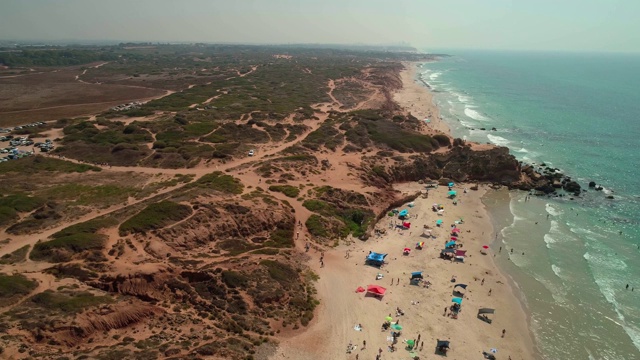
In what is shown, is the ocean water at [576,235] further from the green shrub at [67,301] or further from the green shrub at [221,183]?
the green shrub at [67,301]

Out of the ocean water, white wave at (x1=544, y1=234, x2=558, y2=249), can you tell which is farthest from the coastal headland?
white wave at (x1=544, y1=234, x2=558, y2=249)

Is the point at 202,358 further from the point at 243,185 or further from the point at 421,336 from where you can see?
the point at 243,185

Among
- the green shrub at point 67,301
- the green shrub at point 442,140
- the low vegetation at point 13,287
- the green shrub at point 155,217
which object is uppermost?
the green shrub at point 442,140

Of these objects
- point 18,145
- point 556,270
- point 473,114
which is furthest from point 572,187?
point 18,145

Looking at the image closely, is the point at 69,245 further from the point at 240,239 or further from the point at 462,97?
the point at 462,97

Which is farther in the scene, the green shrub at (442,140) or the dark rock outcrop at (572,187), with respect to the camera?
the green shrub at (442,140)

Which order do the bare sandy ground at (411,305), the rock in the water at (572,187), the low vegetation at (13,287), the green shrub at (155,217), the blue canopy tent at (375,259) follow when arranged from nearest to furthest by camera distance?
1. the low vegetation at (13,287)
2. the bare sandy ground at (411,305)
3. the green shrub at (155,217)
4. the blue canopy tent at (375,259)
5. the rock in the water at (572,187)

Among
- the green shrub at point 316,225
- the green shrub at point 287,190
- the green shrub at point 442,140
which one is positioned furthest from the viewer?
the green shrub at point 442,140

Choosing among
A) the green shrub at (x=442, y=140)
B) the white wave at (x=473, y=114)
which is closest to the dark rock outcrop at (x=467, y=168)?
the green shrub at (x=442, y=140)

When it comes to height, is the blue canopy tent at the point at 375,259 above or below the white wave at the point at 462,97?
below
